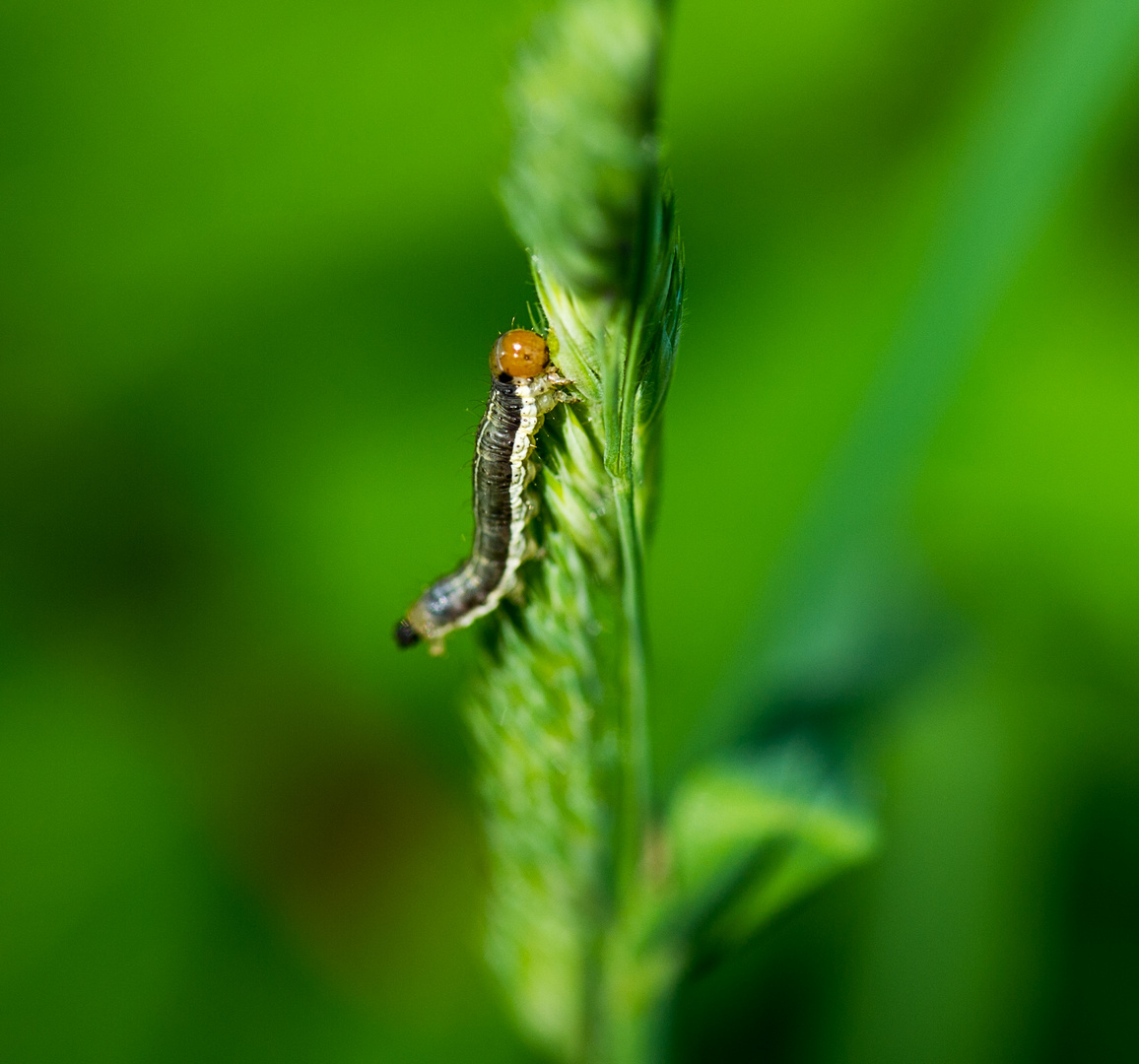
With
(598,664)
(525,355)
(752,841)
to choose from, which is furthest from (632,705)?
(525,355)

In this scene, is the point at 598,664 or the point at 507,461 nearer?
the point at 598,664

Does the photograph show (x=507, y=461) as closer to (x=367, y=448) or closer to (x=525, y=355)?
(x=525, y=355)

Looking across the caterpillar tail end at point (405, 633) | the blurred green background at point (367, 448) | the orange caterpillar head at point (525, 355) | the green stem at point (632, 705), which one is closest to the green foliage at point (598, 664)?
the green stem at point (632, 705)

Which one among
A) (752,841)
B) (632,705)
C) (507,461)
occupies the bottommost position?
(752,841)

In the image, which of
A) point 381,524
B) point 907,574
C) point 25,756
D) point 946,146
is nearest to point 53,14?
point 381,524

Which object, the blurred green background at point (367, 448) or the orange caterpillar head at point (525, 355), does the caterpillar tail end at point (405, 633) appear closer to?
the orange caterpillar head at point (525, 355)

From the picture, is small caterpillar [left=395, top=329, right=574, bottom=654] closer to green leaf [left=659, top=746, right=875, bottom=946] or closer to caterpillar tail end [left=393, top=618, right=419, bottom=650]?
caterpillar tail end [left=393, top=618, right=419, bottom=650]

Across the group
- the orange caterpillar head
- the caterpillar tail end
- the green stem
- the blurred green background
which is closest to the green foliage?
the green stem

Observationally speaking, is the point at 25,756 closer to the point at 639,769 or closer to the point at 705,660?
the point at 705,660
